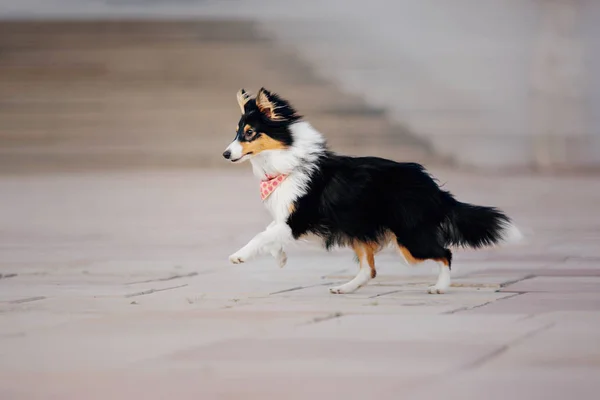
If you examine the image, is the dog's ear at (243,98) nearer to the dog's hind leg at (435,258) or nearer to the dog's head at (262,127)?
the dog's head at (262,127)

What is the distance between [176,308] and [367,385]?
173 cm

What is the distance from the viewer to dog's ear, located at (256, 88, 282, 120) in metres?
4.82

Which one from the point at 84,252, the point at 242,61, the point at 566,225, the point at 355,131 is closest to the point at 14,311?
the point at 84,252

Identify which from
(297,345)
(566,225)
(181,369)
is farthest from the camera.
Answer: (566,225)

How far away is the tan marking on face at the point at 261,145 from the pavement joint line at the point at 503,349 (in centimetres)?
159

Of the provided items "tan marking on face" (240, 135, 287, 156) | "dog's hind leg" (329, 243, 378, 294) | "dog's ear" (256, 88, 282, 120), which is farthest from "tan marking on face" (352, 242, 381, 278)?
"dog's ear" (256, 88, 282, 120)

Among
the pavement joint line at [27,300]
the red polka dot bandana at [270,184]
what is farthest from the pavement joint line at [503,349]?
the pavement joint line at [27,300]

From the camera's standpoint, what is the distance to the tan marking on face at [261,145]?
189 inches

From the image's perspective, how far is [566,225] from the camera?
29.7 feet

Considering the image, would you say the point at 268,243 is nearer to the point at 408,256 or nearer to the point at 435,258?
the point at 408,256

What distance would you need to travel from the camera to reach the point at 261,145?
484 centimetres

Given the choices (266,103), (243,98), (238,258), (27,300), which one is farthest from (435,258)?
(27,300)

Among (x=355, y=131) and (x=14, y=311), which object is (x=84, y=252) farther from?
(x=355, y=131)

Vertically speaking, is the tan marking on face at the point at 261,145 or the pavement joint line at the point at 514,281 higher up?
the tan marking on face at the point at 261,145
